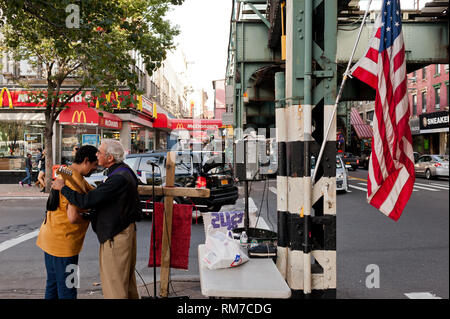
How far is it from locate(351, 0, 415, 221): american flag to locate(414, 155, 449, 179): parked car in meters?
21.4

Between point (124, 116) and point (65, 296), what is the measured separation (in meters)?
19.7

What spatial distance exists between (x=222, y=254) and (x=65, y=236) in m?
1.50

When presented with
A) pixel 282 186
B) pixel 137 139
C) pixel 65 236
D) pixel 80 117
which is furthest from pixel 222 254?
pixel 137 139

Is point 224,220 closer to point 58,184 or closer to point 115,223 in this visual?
point 115,223

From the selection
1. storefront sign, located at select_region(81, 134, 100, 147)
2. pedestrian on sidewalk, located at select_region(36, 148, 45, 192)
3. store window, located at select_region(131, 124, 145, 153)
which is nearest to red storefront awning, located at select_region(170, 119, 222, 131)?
store window, located at select_region(131, 124, 145, 153)

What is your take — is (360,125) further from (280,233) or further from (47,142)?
(280,233)

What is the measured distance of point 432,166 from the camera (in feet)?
77.5

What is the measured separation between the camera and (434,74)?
33.8 meters

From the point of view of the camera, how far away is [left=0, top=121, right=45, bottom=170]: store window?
2112 centimetres

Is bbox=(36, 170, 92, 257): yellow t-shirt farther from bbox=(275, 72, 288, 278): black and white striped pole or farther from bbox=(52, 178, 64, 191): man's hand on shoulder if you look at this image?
bbox=(275, 72, 288, 278): black and white striped pole

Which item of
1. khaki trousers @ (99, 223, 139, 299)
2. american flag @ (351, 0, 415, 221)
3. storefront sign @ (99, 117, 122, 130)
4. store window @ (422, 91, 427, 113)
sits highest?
store window @ (422, 91, 427, 113)

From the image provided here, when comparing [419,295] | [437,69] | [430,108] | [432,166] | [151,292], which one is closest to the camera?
[151,292]

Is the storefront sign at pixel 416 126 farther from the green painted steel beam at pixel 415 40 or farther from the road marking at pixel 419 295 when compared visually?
the road marking at pixel 419 295

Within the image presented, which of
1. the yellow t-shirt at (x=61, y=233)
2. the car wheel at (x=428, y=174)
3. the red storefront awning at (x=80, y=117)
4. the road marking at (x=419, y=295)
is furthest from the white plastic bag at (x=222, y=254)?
the car wheel at (x=428, y=174)
